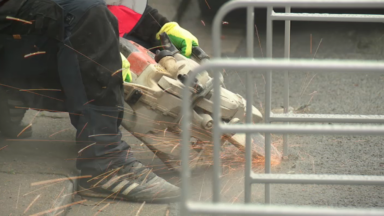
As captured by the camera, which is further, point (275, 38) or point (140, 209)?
point (275, 38)

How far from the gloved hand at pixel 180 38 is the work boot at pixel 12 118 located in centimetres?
94

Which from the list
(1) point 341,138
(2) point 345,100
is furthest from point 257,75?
(1) point 341,138

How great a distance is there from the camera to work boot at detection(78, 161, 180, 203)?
343cm

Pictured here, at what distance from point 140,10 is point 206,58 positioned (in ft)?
1.61

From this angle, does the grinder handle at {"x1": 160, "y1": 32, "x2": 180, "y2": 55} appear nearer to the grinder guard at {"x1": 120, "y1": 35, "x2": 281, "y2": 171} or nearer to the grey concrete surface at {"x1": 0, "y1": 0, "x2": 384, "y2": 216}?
the grinder guard at {"x1": 120, "y1": 35, "x2": 281, "y2": 171}

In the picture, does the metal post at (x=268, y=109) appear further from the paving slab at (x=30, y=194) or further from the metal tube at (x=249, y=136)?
the paving slab at (x=30, y=194)

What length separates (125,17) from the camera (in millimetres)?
3828

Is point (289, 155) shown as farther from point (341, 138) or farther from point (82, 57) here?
point (82, 57)

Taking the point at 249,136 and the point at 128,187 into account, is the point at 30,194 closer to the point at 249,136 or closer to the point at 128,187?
the point at 128,187

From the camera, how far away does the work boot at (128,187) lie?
343 cm

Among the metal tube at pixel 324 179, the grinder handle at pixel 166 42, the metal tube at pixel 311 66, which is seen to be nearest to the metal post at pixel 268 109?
the metal tube at pixel 324 179

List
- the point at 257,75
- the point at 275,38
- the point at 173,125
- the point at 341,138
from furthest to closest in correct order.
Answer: the point at 275,38 → the point at 257,75 → the point at 341,138 → the point at 173,125

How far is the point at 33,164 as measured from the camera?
3645mm

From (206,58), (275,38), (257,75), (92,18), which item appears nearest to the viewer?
(92,18)
